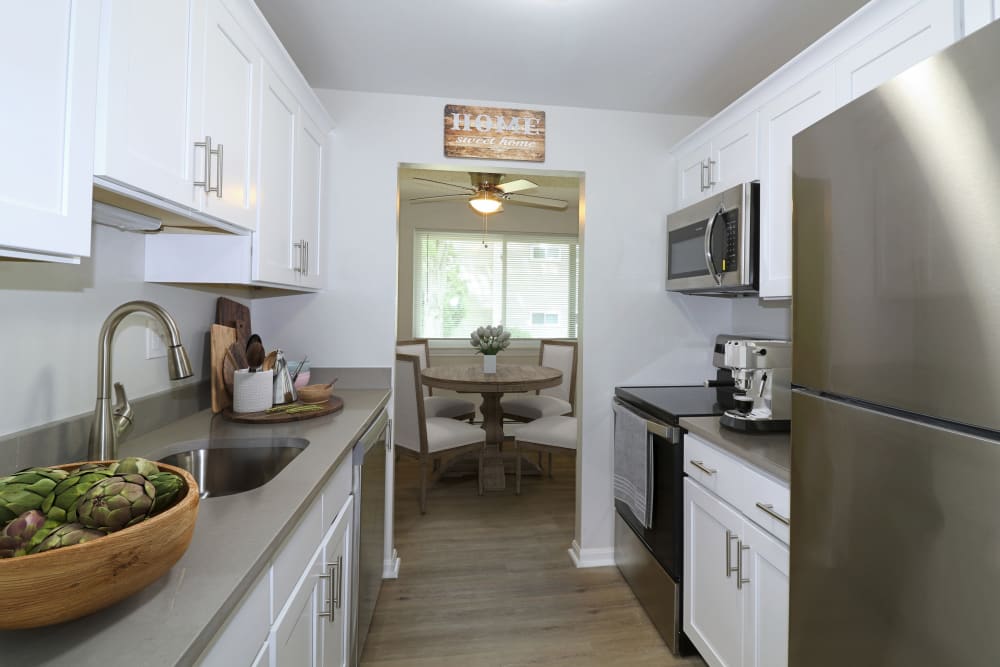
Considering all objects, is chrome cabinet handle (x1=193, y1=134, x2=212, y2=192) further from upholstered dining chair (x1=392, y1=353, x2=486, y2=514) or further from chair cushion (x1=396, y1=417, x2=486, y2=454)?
chair cushion (x1=396, y1=417, x2=486, y2=454)

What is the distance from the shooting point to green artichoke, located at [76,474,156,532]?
63 centimetres

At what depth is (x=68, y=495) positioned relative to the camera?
0.67 m

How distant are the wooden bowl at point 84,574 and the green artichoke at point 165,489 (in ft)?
0.27

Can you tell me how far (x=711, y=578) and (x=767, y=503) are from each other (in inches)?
18.9

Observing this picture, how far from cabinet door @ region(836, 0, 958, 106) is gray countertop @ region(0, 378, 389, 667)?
1.83 metres

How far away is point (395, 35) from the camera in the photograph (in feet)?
6.37

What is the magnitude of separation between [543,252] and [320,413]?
151 inches

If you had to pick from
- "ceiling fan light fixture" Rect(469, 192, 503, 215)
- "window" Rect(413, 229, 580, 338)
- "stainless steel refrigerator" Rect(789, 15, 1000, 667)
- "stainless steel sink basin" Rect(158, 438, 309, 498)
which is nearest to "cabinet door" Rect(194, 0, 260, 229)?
"stainless steel sink basin" Rect(158, 438, 309, 498)

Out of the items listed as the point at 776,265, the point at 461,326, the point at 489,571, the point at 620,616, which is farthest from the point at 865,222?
the point at 461,326

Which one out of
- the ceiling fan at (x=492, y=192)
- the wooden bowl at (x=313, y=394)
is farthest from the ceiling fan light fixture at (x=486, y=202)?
the wooden bowl at (x=313, y=394)

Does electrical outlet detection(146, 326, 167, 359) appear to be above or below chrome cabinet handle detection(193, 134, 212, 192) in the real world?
below

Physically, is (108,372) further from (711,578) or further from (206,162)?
(711,578)

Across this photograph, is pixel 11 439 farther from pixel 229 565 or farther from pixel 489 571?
pixel 489 571

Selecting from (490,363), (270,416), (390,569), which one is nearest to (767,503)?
(270,416)
